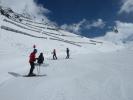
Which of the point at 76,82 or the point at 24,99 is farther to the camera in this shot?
the point at 76,82

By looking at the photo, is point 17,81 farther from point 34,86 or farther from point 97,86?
point 97,86

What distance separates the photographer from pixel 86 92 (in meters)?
9.45

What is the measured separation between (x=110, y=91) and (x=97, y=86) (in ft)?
3.75

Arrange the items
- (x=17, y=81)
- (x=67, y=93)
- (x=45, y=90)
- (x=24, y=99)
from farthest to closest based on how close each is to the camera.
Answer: (x=17, y=81), (x=45, y=90), (x=67, y=93), (x=24, y=99)

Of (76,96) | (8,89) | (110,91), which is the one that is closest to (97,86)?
(110,91)

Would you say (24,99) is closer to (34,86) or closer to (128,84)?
(34,86)

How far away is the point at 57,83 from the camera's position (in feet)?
37.9

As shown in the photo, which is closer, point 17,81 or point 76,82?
point 76,82

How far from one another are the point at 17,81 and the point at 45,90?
10.9 feet

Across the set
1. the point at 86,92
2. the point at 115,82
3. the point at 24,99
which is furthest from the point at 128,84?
the point at 24,99

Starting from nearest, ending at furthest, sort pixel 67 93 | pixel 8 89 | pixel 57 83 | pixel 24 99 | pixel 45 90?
1. pixel 24 99
2. pixel 67 93
3. pixel 45 90
4. pixel 8 89
5. pixel 57 83

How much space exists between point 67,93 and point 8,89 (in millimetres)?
3178

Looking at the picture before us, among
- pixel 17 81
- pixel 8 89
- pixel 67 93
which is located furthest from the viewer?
pixel 17 81

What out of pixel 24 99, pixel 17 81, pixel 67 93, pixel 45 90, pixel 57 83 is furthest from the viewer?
pixel 17 81
